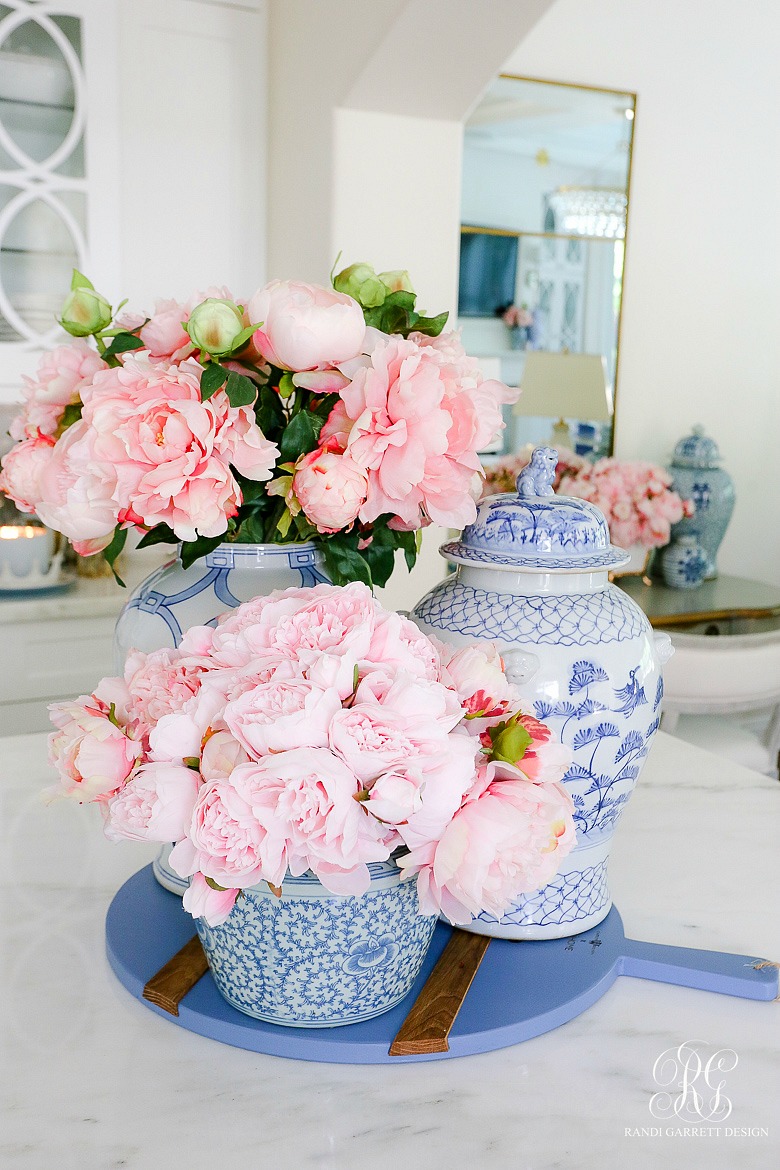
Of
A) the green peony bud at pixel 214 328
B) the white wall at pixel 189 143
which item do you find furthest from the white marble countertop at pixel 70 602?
the green peony bud at pixel 214 328

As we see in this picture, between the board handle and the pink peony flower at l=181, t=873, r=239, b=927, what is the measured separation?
33 centimetres

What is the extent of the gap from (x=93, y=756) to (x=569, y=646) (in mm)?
334

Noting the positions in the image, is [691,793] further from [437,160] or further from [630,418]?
[630,418]

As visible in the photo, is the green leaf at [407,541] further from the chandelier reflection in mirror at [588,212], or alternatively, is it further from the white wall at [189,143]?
the chandelier reflection in mirror at [588,212]

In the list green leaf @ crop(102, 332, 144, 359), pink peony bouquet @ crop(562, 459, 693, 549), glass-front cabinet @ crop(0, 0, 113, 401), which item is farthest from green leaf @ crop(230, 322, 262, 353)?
pink peony bouquet @ crop(562, 459, 693, 549)

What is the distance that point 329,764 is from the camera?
20.5 inches

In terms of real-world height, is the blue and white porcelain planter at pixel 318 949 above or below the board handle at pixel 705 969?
above

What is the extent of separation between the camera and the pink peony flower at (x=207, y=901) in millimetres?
553

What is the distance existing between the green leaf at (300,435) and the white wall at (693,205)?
2.36 metres

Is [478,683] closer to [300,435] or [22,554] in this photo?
[300,435]

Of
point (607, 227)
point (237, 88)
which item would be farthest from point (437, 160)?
point (607, 227)

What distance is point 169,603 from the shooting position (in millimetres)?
803

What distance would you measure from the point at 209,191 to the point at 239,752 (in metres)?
2.00

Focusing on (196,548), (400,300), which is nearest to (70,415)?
(196,548)
